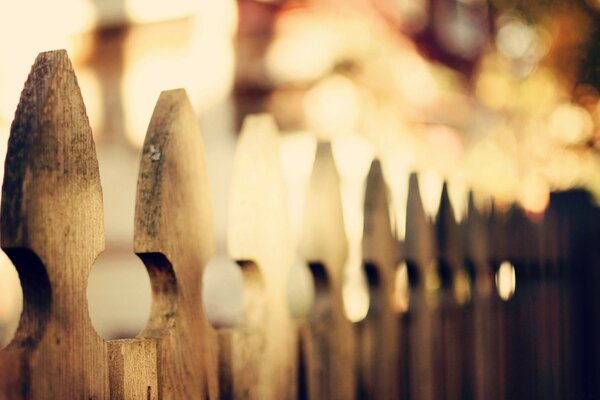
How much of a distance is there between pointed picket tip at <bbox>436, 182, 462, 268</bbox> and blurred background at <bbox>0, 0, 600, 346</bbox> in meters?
0.22

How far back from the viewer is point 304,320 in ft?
5.72

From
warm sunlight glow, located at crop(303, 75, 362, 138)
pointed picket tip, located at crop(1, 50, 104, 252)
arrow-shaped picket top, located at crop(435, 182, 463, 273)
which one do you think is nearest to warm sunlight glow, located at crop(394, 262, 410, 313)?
arrow-shaped picket top, located at crop(435, 182, 463, 273)

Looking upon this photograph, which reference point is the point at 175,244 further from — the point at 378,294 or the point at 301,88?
the point at 301,88

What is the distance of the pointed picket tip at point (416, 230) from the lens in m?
2.26

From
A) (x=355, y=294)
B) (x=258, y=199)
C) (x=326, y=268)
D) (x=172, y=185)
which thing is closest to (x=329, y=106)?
(x=355, y=294)

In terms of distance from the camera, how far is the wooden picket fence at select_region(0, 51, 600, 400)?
1028 millimetres

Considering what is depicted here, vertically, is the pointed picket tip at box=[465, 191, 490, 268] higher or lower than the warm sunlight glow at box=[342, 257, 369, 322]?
higher

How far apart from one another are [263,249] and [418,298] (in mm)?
856

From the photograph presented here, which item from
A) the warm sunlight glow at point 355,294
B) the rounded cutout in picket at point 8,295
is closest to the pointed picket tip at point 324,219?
the warm sunlight glow at point 355,294

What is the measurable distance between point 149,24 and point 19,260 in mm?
3202

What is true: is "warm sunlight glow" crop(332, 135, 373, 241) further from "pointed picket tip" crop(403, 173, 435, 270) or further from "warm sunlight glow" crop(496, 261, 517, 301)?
"pointed picket tip" crop(403, 173, 435, 270)

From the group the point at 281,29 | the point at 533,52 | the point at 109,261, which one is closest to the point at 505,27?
the point at 533,52

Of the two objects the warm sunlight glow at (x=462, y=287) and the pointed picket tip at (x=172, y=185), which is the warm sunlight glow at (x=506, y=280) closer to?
the warm sunlight glow at (x=462, y=287)

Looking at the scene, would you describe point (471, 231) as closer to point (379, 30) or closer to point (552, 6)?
point (379, 30)
